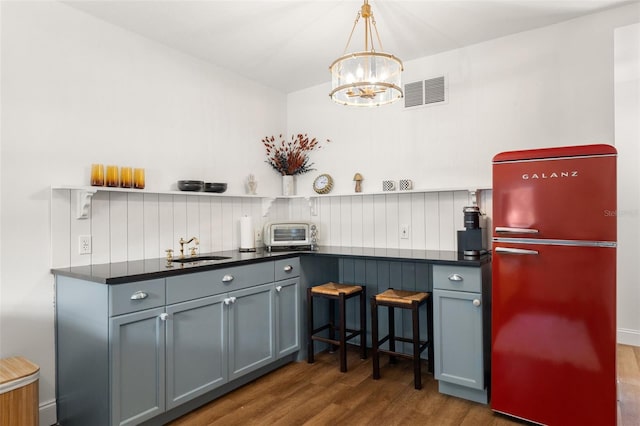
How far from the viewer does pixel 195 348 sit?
247 centimetres

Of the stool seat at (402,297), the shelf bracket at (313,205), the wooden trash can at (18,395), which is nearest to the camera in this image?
the wooden trash can at (18,395)

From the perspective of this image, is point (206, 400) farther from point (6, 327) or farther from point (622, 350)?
point (622, 350)

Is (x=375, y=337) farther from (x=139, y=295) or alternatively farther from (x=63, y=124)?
(x=63, y=124)

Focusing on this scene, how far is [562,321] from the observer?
7.20ft

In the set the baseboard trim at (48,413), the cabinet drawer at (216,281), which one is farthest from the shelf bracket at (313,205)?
the baseboard trim at (48,413)

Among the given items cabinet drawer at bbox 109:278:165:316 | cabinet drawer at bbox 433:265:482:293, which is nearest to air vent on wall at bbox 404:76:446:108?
cabinet drawer at bbox 433:265:482:293

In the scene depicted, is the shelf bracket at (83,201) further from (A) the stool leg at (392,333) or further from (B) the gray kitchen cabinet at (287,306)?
(A) the stool leg at (392,333)

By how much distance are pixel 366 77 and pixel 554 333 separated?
5.65 feet

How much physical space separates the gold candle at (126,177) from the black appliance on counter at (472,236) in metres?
2.27

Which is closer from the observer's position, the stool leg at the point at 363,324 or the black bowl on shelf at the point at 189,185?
the black bowl on shelf at the point at 189,185

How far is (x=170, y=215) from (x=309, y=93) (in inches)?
74.2

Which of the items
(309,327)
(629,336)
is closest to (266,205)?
(309,327)

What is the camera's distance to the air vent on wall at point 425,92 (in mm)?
3318

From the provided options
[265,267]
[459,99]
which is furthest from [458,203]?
[265,267]
